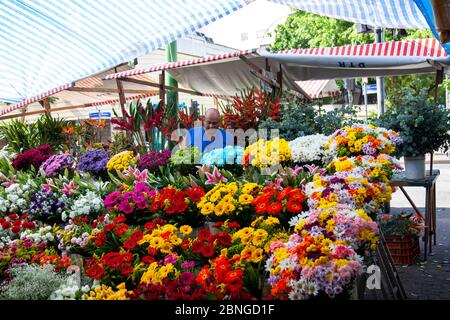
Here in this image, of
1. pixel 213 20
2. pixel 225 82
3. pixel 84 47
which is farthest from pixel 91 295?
pixel 225 82

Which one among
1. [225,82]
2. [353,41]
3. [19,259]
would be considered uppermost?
[353,41]

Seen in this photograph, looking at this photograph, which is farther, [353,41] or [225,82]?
[353,41]

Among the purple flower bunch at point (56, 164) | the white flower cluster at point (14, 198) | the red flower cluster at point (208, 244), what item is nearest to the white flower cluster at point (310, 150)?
the red flower cluster at point (208, 244)

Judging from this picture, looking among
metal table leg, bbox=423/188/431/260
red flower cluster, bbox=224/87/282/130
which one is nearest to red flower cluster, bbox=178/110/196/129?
red flower cluster, bbox=224/87/282/130

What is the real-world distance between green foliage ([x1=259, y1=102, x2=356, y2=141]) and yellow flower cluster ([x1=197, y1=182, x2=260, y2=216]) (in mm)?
1509

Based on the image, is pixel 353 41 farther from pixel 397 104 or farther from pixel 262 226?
pixel 262 226

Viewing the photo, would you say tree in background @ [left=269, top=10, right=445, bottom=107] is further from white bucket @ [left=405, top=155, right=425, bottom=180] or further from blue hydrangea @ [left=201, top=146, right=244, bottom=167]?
blue hydrangea @ [left=201, top=146, right=244, bottom=167]

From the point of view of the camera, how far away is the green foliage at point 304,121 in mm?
5168

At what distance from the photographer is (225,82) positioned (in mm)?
10516

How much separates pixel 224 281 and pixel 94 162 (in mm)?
3479

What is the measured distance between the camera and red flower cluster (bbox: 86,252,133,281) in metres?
2.71

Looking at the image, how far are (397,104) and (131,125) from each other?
3249 millimetres

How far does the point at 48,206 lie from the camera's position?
4516 millimetres
